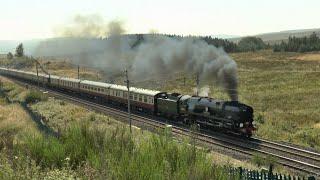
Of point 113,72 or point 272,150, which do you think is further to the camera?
point 113,72

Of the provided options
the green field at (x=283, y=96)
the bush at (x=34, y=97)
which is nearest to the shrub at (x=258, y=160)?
the green field at (x=283, y=96)

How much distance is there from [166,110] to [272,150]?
51.3 feet

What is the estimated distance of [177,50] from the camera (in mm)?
46094

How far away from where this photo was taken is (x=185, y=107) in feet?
124

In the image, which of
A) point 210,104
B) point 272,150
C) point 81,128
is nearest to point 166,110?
point 210,104

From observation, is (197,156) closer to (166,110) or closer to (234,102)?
(234,102)

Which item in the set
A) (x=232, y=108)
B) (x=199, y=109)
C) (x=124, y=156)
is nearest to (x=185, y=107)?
(x=199, y=109)

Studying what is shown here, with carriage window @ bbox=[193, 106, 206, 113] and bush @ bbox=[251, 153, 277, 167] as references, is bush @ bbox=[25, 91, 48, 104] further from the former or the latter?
bush @ bbox=[251, 153, 277, 167]

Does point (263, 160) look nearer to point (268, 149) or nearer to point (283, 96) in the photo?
point (268, 149)

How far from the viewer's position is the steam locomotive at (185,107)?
32000 millimetres

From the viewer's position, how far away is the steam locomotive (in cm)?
3200

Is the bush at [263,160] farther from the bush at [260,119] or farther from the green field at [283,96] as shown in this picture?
the bush at [260,119]

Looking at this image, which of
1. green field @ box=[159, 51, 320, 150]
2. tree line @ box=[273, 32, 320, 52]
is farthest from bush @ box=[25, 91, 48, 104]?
tree line @ box=[273, 32, 320, 52]

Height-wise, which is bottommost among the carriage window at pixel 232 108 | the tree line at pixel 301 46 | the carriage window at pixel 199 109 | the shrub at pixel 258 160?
the shrub at pixel 258 160
